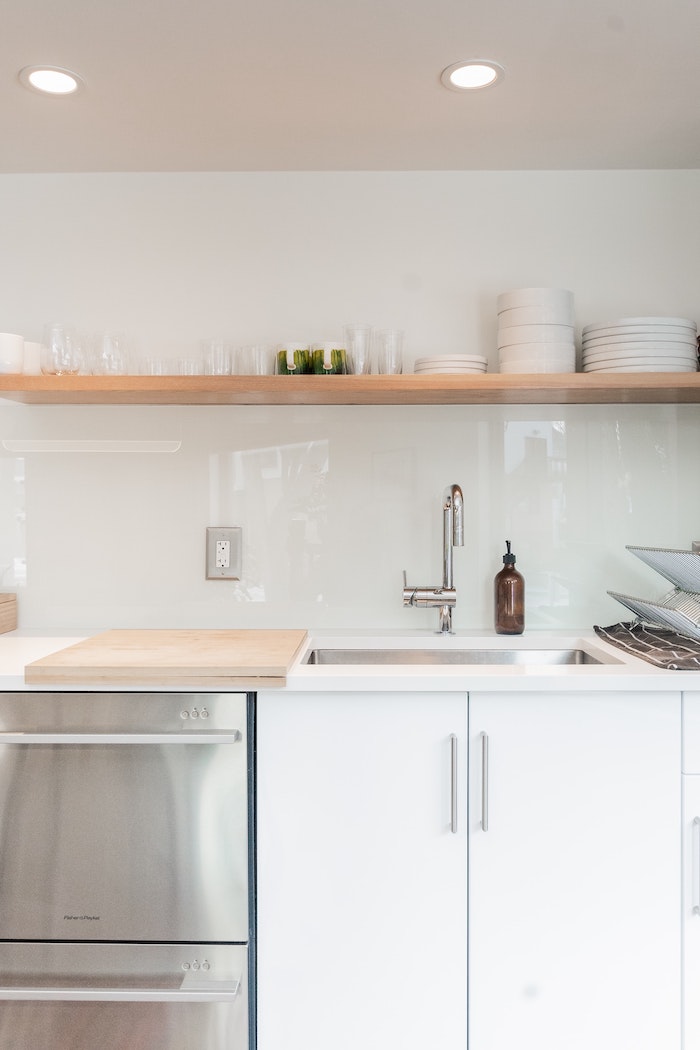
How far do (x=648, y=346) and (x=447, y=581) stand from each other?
77 centimetres

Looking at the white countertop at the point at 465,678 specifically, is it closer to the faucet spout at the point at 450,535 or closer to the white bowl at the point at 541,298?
the faucet spout at the point at 450,535

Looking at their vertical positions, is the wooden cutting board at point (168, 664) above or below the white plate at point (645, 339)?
below

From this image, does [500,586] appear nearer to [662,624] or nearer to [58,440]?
[662,624]

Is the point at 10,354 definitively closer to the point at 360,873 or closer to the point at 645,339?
the point at 360,873

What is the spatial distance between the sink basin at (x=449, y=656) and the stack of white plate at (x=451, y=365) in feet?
2.33

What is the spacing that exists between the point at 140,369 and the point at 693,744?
164 cm

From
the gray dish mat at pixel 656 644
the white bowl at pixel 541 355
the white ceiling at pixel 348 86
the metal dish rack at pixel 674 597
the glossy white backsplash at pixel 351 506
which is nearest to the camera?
the white ceiling at pixel 348 86

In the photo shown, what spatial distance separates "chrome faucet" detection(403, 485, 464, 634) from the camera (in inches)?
79.7

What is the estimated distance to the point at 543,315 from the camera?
192 centimetres

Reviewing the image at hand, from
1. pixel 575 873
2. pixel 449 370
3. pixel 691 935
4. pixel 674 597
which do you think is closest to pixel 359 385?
pixel 449 370

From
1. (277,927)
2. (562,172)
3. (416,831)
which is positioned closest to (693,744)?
(416,831)

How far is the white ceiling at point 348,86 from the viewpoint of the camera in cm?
148

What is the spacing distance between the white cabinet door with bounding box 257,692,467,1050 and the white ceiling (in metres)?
1.33

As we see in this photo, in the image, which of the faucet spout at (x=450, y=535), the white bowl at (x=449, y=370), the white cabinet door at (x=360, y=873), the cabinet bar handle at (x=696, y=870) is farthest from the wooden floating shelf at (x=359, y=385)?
the cabinet bar handle at (x=696, y=870)
